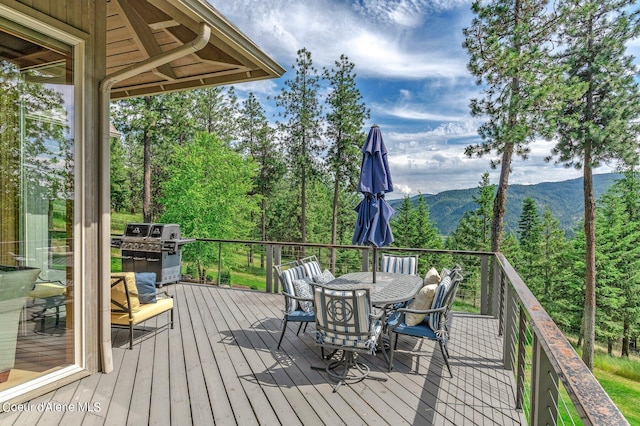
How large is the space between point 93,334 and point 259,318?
2.22 m

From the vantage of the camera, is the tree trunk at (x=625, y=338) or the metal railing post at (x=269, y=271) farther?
the tree trunk at (x=625, y=338)

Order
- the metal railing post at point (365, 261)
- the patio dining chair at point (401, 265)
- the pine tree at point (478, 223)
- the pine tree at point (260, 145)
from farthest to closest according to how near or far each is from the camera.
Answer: the pine tree at point (478, 223)
the pine tree at point (260, 145)
the metal railing post at point (365, 261)
the patio dining chair at point (401, 265)

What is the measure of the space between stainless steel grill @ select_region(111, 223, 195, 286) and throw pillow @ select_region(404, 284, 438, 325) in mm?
5182

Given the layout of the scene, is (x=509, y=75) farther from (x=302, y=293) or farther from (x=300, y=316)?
(x=300, y=316)

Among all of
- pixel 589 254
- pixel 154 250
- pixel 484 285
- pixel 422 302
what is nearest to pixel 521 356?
pixel 422 302

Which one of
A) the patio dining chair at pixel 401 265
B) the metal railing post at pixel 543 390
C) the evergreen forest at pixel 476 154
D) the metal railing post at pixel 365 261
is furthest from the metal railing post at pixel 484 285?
the evergreen forest at pixel 476 154

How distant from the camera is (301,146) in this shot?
59.7 feet

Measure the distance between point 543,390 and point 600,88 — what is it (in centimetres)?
1299

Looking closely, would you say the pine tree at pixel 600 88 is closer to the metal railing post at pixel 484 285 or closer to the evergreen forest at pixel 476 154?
the evergreen forest at pixel 476 154

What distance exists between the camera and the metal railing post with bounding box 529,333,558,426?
1604mm

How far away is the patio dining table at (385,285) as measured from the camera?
3.50m

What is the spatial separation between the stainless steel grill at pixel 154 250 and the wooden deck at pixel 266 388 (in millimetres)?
3196

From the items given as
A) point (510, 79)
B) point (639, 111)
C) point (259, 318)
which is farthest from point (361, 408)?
point (639, 111)

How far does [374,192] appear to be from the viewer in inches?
161
